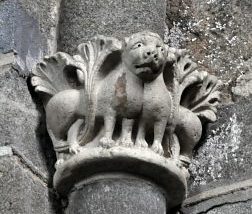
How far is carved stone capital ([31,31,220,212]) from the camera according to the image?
81.4 inches

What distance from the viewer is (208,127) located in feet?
7.64

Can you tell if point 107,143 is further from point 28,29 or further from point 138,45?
Result: point 28,29

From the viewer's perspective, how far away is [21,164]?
209cm

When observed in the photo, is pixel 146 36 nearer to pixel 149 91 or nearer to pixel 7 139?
pixel 149 91

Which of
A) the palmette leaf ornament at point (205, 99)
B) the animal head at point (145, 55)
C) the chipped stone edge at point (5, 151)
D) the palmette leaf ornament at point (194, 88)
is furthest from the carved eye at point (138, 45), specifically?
the chipped stone edge at point (5, 151)

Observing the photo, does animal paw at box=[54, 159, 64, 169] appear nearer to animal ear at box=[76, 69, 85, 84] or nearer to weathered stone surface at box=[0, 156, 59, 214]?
weathered stone surface at box=[0, 156, 59, 214]

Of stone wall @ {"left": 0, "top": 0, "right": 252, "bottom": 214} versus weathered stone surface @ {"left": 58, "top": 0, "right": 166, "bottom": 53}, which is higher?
weathered stone surface @ {"left": 58, "top": 0, "right": 166, "bottom": 53}

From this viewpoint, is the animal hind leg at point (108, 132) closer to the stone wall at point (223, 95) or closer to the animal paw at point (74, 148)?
the animal paw at point (74, 148)

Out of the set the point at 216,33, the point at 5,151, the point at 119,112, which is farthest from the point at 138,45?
the point at 216,33

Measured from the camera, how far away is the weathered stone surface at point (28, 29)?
224 centimetres

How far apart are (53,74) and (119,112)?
0.71 feet

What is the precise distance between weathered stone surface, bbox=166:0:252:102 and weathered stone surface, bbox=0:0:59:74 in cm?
33

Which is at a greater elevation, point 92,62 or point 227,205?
point 92,62

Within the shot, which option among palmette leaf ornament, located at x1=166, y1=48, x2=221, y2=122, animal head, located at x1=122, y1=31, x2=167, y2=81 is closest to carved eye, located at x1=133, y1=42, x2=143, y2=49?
animal head, located at x1=122, y1=31, x2=167, y2=81
